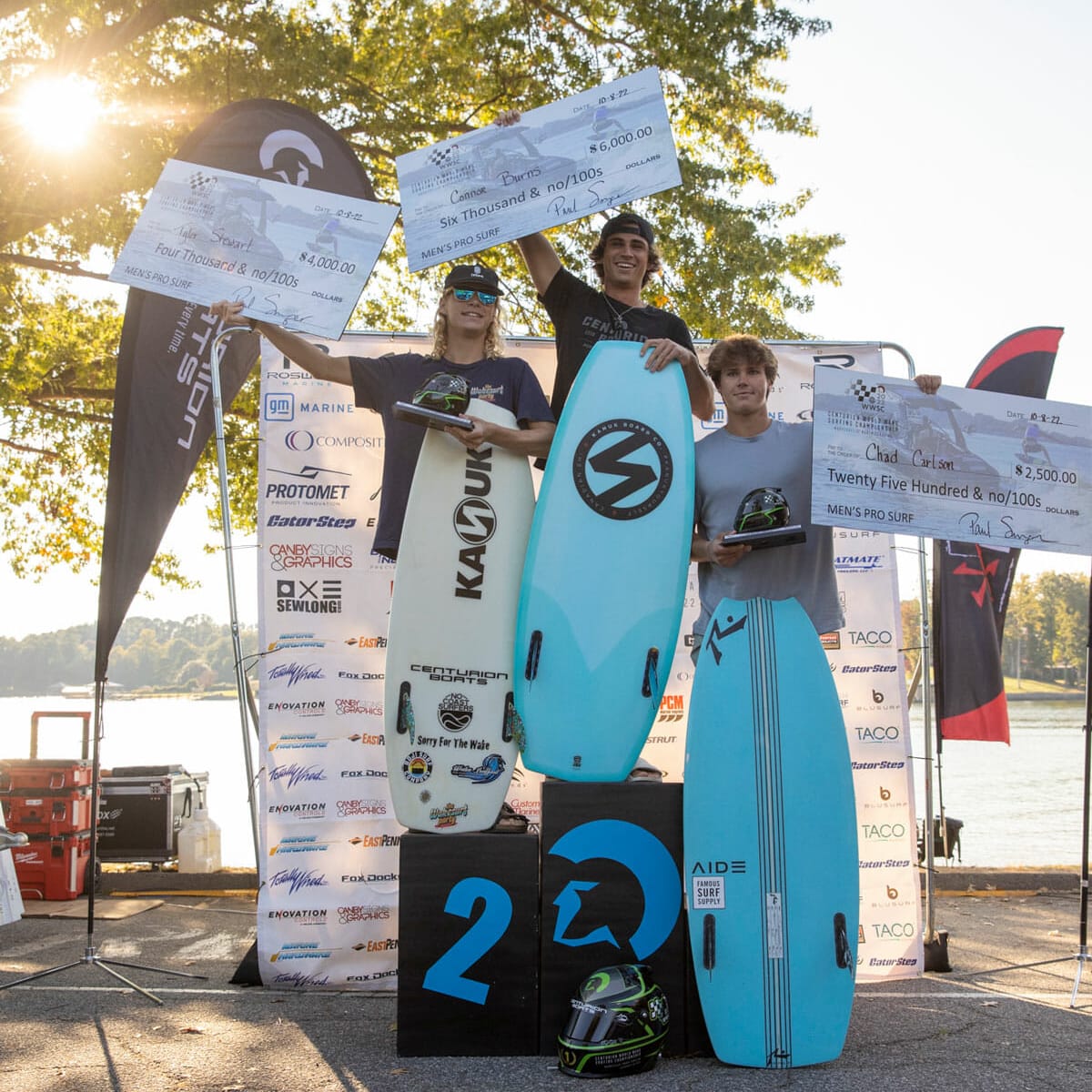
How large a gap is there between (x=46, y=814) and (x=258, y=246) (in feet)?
12.2

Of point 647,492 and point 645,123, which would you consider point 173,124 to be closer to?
point 645,123

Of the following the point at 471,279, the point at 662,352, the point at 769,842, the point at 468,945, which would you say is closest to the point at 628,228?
the point at 662,352

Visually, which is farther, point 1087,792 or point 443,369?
point 1087,792

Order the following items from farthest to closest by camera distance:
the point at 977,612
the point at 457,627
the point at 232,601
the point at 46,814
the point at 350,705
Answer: the point at 46,814
the point at 977,612
the point at 350,705
the point at 232,601
the point at 457,627

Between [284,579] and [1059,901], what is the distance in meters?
3.98

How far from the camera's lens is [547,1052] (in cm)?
247

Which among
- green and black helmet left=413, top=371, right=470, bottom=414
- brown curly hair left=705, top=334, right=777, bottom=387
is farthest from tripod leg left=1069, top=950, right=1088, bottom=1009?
green and black helmet left=413, top=371, right=470, bottom=414

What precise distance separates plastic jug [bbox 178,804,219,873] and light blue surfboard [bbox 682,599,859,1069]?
377 centimetres

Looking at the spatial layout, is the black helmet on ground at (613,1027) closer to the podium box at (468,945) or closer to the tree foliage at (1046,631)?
the podium box at (468,945)

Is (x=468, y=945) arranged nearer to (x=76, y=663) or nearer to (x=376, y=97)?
(x=376, y=97)

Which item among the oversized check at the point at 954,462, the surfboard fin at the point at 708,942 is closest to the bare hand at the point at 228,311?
the oversized check at the point at 954,462

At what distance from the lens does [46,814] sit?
5.30 metres

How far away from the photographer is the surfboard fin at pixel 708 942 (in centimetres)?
248

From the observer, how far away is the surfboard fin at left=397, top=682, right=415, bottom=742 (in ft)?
9.12
